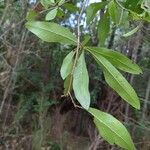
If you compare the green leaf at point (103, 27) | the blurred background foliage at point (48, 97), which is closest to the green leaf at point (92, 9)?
the green leaf at point (103, 27)

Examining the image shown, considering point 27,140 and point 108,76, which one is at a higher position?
point 108,76

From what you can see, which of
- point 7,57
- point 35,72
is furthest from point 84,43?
point 35,72

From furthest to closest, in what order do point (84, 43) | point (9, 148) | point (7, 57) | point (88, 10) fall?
point (9, 148), point (7, 57), point (88, 10), point (84, 43)

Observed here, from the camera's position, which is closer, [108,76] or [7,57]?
[108,76]

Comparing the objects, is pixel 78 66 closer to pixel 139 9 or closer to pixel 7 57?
pixel 139 9

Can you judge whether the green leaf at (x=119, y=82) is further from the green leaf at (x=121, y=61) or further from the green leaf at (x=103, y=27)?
the green leaf at (x=103, y=27)

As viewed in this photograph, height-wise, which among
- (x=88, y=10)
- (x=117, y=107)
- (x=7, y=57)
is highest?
(x=88, y=10)
